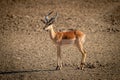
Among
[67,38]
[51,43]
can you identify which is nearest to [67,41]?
[67,38]

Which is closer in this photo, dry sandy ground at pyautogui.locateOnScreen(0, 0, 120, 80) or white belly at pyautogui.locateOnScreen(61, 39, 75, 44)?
dry sandy ground at pyautogui.locateOnScreen(0, 0, 120, 80)

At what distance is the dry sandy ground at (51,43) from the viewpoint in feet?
32.4

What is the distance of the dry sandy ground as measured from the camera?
9891 millimetres

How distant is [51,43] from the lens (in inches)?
496

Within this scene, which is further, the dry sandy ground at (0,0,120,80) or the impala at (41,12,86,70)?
the impala at (41,12,86,70)

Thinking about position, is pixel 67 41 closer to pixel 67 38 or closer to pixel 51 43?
pixel 67 38

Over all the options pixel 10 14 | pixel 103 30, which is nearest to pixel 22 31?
pixel 10 14

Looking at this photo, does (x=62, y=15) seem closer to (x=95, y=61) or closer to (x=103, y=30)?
(x=103, y=30)

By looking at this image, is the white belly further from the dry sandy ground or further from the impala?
the dry sandy ground

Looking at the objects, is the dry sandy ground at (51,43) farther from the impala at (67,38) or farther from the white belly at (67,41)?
the white belly at (67,41)

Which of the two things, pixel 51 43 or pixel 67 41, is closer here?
pixel 67 41

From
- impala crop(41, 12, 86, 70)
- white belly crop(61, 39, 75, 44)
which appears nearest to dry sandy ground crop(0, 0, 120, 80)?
impala crop(41, 12, 86, 70)

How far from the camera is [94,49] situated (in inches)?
468

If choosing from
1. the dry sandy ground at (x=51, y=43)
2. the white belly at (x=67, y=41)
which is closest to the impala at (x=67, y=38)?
the white belly at (x=67, y=41)
